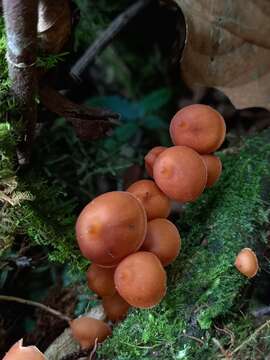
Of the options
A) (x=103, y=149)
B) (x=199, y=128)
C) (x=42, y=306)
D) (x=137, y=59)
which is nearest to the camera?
(x=199, y=128)

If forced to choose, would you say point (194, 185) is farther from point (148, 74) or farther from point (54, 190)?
point (148, 74)

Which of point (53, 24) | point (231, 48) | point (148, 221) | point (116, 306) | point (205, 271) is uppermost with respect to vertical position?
point (53, 24)

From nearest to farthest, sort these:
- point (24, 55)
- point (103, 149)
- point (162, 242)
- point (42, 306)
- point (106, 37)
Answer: point (24, 55), point (162, 242), point (42, 306), point (106, 37), point (103, 149)

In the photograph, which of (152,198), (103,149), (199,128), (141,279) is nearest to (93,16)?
(103,149)

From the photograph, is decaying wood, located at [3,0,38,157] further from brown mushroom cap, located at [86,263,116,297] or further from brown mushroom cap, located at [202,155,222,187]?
brown mushroom cap, located at [202,155,222,187]

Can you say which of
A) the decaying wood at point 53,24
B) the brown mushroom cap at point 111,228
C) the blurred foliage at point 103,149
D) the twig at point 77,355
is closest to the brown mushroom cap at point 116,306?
the twig at point 77,355

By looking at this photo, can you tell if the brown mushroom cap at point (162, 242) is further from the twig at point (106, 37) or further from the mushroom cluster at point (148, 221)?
the twig at point (106, 37)

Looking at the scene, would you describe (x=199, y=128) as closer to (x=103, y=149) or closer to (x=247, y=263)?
(x=247, y=263)
